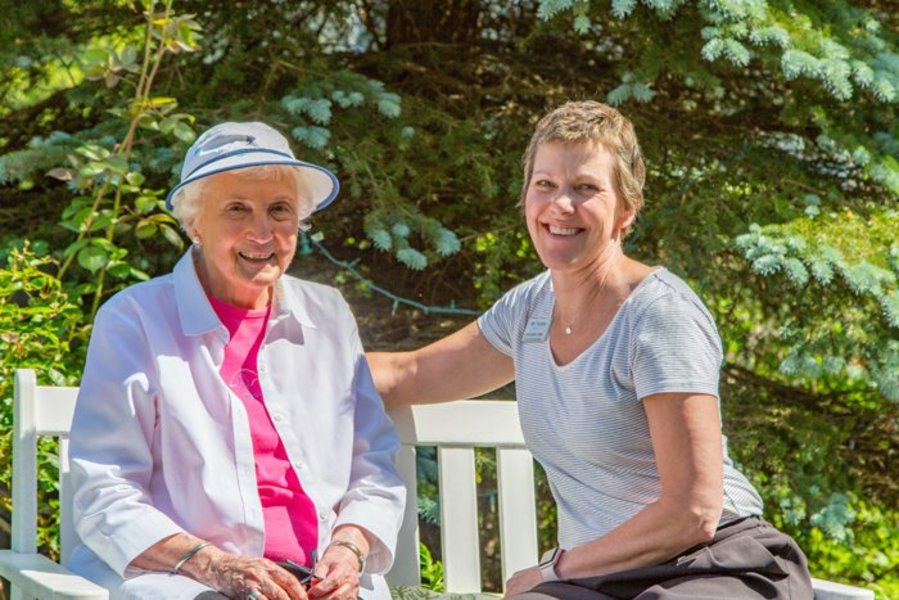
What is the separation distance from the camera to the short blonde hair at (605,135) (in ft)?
8.97

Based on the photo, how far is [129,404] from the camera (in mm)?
2699

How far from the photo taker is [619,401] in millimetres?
2617

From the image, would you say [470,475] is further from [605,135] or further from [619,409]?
[605,135]

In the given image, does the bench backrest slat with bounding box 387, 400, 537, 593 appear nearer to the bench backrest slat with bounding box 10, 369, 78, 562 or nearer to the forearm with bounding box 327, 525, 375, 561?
the forearm with bounding box 327, 525, 375, 561

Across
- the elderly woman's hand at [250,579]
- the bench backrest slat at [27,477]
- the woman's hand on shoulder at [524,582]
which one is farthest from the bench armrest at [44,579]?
the woman's hand on shoulder at [524,582]

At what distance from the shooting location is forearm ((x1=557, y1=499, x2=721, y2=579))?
2.51 metres

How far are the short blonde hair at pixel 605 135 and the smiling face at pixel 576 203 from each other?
0.01 meters

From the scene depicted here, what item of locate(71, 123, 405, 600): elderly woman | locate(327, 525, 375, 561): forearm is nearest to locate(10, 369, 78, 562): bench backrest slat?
locate(71, 123, 405, 600): elderly woman

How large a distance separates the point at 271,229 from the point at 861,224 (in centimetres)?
221

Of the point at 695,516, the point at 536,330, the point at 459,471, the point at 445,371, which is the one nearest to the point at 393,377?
the point at 445,371

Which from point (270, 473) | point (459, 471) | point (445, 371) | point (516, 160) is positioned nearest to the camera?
point (270, 473)

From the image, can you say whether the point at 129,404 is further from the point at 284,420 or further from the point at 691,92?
the point at 691,92

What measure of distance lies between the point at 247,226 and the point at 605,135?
79cm

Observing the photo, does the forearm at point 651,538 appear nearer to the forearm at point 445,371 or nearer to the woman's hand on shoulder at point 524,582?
the woman's hand on shoulder at point 524,582
